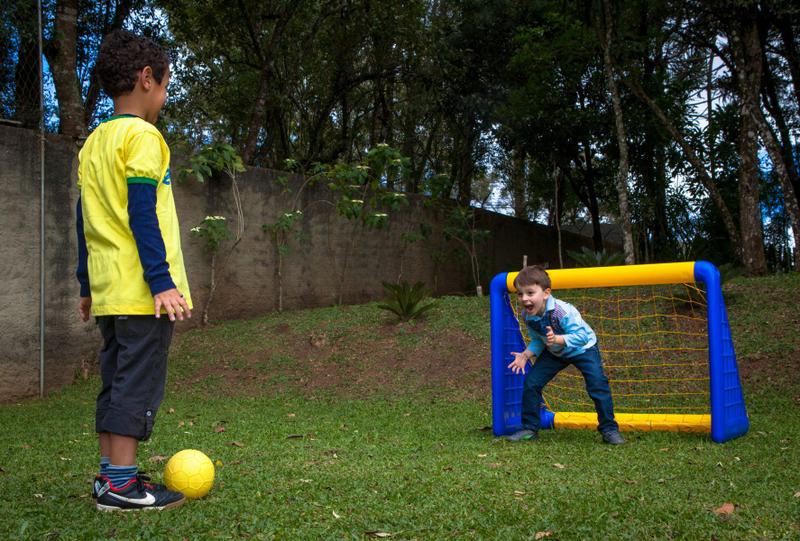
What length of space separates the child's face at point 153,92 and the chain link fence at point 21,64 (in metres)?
5.46

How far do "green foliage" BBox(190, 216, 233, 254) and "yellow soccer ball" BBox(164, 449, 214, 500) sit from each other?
660 cm

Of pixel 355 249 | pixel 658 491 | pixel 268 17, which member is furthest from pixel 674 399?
pixel 268 17

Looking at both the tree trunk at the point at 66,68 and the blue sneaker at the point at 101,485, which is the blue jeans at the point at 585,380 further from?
the tree trunk at the point at 66,68

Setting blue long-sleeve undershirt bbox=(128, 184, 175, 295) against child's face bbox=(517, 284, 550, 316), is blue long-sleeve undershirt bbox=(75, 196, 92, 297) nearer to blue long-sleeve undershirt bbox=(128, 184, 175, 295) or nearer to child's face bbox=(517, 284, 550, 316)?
blue long-sleeve undershirt bbox=(128, 184, 175, 295)

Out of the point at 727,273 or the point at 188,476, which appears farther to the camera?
the point at 727,273

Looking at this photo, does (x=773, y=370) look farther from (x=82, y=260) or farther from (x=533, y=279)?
(x=82, y=260)

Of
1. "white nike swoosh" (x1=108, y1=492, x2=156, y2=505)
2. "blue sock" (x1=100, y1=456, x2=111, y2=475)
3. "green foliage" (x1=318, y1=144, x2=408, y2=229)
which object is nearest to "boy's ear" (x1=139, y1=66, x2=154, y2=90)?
"blue sock" (x1=100, y1=456, x2=111, y2=475)

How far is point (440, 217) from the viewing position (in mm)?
13641

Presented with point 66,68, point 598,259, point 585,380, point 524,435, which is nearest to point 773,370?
point 585,380

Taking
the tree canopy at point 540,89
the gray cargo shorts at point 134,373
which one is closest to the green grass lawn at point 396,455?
the gray cargo shorts at point 134,373

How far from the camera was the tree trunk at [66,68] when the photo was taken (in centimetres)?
840

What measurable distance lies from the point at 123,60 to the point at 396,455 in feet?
8.67

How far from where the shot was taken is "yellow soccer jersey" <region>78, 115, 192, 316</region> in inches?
112

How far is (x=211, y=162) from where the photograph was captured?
9.49 m
